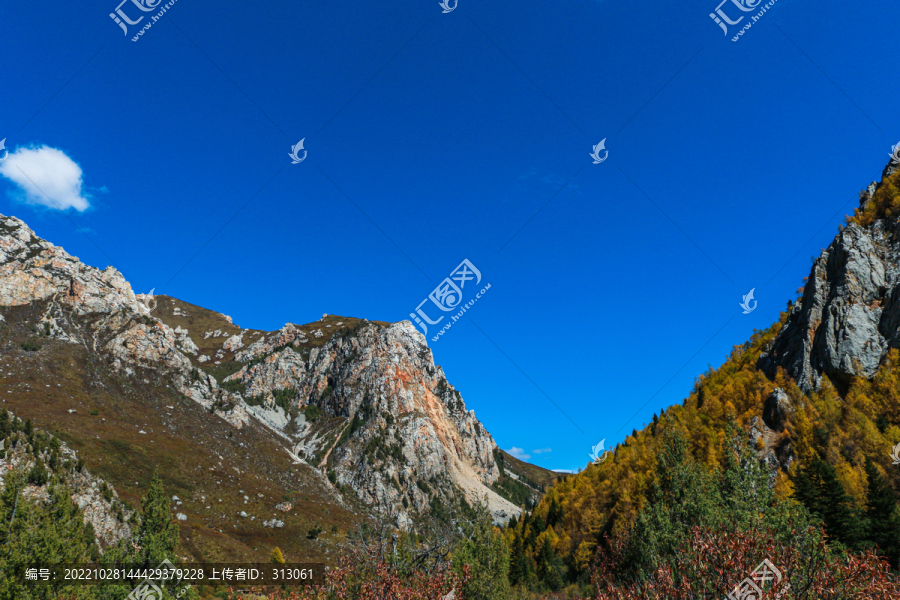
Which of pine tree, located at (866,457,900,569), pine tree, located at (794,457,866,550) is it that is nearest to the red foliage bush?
pine tree, located at (866,457,900,569)

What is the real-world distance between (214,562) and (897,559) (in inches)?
4293

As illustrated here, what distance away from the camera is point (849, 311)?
75.1m

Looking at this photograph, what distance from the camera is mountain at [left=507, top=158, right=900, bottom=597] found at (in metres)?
48.6

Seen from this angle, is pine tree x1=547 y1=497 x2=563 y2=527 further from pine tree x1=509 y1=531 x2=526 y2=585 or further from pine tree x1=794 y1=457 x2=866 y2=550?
pine tree x1=794 y1=457 x2=866 y2=550

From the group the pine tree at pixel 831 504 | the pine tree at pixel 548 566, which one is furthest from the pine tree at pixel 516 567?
the pine tree at pixel 831 504

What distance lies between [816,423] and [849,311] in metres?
23.6

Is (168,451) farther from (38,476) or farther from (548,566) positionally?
(548,566)

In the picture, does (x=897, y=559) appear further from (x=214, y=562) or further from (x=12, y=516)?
(x=214, y=562)

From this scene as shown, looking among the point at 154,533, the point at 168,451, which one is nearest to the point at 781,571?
the point at 154,533

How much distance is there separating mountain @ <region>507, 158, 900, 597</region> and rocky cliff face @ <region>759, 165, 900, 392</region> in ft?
0.69

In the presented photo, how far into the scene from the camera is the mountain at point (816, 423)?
48.6m

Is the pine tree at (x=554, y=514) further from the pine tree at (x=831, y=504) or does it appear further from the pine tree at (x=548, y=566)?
the pine tree at (x=831, y=504)

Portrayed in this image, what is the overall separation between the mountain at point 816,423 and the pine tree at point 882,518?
10 centimetres

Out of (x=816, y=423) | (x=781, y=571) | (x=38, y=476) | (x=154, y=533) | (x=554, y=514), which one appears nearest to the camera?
(x=781, y=571)
